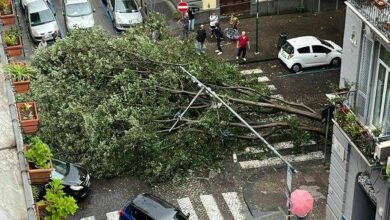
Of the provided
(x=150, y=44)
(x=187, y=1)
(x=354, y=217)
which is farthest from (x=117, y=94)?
(x=187, y=1)

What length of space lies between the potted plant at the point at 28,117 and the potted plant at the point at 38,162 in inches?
37.9

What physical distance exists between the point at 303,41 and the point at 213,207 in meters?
13.0

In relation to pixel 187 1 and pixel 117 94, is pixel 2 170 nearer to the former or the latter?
pixel 117 94

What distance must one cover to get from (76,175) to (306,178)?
911 centimetres

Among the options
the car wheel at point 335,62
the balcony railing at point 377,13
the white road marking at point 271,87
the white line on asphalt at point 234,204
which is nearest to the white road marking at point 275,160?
the white line on asphalt at point 234,204

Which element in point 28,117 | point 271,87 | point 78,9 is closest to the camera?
point 28,117

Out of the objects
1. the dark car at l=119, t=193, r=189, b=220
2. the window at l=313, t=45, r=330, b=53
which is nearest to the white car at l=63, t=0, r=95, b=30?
the window at l=313, t=45, r=330, b=53

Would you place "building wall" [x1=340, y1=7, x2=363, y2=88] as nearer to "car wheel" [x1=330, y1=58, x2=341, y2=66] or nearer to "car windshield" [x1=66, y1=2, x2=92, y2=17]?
"car wheel" [x1=330, y1=58, x2=341, y2=66]

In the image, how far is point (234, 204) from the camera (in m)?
26.2

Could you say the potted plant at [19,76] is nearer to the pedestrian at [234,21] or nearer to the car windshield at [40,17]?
the car windshield at [40,17]

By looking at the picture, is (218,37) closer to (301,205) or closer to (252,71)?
(252,71)

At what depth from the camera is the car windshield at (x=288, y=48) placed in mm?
35312

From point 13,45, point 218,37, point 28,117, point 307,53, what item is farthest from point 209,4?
point 28,117

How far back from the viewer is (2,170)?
13516 millimetres
